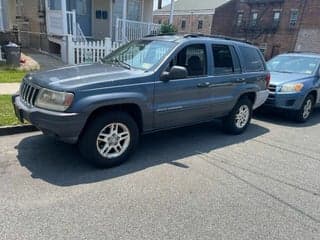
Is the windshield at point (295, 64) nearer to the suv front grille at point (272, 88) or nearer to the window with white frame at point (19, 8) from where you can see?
the suv front grille at point (272, 88)

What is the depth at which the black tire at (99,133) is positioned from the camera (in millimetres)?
3963

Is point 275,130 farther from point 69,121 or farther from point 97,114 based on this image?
point 69,121

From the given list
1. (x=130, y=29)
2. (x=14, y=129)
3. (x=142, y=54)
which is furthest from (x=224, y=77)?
(x=130, y=29)

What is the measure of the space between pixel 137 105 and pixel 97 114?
588 mm

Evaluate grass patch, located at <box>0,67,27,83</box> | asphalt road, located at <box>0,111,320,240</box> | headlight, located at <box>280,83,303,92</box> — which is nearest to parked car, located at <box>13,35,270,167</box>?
asphalt road, located at <box>0,111,320,240</box>

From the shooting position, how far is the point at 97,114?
402cm

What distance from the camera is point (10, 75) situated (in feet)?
30.4

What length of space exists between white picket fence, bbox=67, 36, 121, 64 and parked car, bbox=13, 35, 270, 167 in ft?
21.9

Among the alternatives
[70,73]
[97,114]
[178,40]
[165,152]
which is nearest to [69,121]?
[97,114]

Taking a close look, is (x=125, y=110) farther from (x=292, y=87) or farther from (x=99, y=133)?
(x=292, y=87)

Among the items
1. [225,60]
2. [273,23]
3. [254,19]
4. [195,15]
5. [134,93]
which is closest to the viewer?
[134,93]

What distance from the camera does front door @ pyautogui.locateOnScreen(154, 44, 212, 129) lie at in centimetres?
457

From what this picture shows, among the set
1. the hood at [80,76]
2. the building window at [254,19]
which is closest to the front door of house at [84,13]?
the hood at [80,76]

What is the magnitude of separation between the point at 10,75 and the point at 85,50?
331 centimetres
